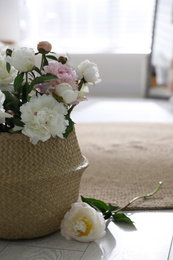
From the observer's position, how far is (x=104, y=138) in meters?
2.52

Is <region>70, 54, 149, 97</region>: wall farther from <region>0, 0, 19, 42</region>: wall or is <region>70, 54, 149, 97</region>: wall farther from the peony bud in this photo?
the peony bud

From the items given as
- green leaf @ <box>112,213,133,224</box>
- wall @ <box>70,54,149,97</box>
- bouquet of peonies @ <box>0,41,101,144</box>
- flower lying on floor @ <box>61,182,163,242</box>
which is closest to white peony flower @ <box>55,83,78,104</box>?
bouquet of peonies @ <box>0,41,101,144</box>

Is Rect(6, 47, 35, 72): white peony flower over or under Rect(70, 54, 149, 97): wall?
over

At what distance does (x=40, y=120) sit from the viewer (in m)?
1.00

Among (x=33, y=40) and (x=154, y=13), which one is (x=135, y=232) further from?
(x=33, y=40)

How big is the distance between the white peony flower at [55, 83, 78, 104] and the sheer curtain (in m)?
4.02

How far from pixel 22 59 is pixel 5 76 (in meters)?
0.09

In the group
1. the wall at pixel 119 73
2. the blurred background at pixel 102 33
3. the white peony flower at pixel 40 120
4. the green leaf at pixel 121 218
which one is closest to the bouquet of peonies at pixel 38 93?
the white peony flower at pixel 40 120

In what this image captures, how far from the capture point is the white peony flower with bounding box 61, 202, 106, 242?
1095mm

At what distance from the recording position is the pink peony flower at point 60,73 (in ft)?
3.53

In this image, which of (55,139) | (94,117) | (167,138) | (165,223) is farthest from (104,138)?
(55,139)

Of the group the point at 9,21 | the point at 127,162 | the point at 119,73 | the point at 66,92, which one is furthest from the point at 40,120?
the point at 119,73

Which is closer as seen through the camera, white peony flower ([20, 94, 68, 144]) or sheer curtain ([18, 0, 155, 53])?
white peony flower ([20, 94, 68, 144])

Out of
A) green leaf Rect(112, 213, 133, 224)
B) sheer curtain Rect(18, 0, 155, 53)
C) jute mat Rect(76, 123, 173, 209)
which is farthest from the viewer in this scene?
sheer curtain Rect(18, 0, 155, 53)
